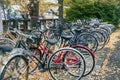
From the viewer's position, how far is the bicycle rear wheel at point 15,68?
13.3 ft

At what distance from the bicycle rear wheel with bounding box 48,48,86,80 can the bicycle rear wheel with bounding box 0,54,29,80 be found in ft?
1.81

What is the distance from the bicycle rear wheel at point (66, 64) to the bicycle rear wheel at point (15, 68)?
55 centimetres

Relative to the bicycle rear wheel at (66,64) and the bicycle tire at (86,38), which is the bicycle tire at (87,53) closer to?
the bicycle rear wheel at (66,64)

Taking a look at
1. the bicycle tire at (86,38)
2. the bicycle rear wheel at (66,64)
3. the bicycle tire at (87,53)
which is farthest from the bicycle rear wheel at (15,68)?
the bicycle tire at (86,38)

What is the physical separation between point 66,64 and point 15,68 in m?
1.23

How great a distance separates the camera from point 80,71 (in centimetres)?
531

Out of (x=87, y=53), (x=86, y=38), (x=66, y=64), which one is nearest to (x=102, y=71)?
(x=87, y=53)

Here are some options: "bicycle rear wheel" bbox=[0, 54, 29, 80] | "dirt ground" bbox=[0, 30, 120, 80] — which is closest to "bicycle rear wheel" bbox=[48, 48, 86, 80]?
"dirt ground" bbox=[0, 30, 120, 80]

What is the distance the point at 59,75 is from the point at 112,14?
493 inches

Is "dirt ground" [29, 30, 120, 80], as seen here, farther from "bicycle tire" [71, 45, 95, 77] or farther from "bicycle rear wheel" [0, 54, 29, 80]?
"bicycle rear wheel" [0, 54, 29, 80]

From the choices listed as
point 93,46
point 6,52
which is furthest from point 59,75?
point 93,46

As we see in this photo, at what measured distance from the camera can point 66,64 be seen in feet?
17.4

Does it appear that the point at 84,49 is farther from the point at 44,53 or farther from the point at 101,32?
the point at 101,32

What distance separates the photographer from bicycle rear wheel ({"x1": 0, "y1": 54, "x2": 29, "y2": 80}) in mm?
4045
